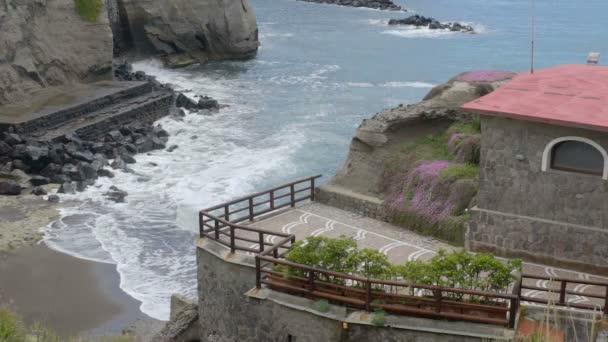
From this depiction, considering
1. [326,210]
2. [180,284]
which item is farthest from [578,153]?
[180,284]

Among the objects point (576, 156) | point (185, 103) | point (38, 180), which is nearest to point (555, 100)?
point (576, 156)

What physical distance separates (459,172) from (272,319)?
314 inches

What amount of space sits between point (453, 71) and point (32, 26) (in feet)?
125

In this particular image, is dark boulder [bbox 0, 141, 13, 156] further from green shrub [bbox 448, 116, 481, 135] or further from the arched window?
the arched window

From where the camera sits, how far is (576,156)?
64.0 ft

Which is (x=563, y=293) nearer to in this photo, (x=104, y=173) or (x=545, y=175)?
(x=545, y=175)

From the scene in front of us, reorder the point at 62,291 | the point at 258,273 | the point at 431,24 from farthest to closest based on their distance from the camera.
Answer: the point at 431,24 < the point at 62,291 < the point at 258,273

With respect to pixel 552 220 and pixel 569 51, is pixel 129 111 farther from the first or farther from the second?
pixel 569 51

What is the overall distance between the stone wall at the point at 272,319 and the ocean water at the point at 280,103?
229 inches

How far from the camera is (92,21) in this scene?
59.5m

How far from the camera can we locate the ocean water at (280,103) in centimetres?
3262

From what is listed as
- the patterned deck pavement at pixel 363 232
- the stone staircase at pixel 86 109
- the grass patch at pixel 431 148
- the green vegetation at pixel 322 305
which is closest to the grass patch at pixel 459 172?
the grass patch at pixel 431 148

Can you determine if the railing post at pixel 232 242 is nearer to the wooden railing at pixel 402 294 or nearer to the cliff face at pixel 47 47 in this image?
the wooden railing at pixel 402 294

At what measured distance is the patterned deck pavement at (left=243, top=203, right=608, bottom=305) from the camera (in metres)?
21.4
